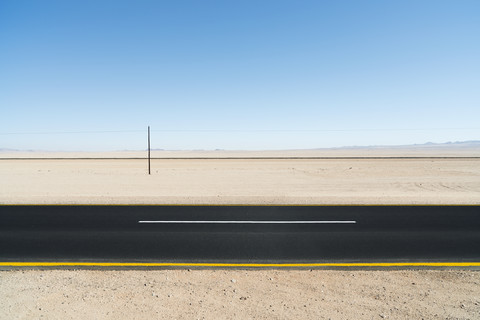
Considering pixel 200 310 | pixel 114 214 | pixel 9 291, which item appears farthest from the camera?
pixel 114 214

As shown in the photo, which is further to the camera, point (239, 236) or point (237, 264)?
point (239, 236)

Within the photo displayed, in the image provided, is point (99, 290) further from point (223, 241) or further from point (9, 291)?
point (223, 241)

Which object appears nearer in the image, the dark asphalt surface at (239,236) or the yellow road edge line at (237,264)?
the yellow road edge line at (237,264)

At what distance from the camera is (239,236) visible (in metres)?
7.28

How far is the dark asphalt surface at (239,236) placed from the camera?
5.93 metres

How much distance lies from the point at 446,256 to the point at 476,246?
1358 mm

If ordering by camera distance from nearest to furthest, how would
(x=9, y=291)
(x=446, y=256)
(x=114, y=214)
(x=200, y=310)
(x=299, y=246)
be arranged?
(x=200, y=310) < (x=9, y=291) < (x=446, y=256) < (x=299, y=246) < (x=114, y=214)

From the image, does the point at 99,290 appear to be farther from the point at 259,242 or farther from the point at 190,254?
the point at 259,242

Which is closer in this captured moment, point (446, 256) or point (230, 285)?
point (230, 285)

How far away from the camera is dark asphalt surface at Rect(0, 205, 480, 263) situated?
5.93 metres

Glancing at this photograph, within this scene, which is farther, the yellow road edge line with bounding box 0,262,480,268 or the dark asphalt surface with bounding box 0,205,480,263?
the dark asphalt surface with bounding box 0,205,480,263

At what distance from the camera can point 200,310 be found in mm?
3914

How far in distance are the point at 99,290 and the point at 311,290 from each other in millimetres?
3431

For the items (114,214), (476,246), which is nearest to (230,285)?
(476,246)
